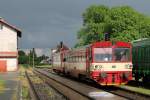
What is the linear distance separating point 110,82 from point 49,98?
251 inches

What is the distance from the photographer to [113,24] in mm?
96312

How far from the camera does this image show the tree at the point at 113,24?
9362cm

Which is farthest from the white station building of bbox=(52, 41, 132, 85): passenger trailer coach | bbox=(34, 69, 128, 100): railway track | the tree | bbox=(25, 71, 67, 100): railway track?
bbox=(52, 41, 132, 85): passenger trailer coach

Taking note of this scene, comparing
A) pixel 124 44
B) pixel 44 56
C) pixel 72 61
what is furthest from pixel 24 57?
pixel 124 44

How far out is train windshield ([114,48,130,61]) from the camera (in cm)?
3177

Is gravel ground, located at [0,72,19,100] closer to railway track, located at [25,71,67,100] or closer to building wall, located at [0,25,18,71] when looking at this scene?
railway track, located at [25,71,67,100]

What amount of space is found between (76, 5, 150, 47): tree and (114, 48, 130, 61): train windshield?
54325mm

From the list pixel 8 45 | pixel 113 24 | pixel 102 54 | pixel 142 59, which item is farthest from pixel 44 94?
pixel 113 24

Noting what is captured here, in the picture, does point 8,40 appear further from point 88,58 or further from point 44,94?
point 44,94

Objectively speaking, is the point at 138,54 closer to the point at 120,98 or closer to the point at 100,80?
the point at 100,80

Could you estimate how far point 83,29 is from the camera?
111m

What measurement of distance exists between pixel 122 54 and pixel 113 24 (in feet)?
212

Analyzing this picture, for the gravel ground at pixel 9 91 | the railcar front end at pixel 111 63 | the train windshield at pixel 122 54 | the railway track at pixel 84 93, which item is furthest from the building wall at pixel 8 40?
the train windshield at pixel 122 54

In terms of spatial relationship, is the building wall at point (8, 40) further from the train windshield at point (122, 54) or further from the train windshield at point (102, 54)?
the train windshield at point (122, 54)
